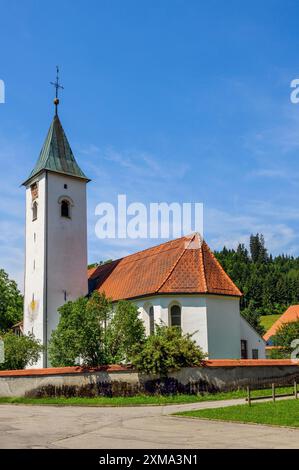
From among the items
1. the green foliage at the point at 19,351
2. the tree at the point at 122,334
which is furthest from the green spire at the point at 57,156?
the tree at the point at 122,334

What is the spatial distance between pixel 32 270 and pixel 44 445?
93.8ft

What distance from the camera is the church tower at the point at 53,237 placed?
38194 mm

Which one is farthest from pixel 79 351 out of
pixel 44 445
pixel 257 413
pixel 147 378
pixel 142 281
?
pixel 44 445

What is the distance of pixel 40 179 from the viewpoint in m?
41.0

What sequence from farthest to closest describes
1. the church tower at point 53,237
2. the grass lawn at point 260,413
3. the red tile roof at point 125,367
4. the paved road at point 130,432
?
1. the church tower at point 53,237
2. the red tile roof at point 125,367
3. the grass lawn at point 260,413
4. the paved road at point 130,432

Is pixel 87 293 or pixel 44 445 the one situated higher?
pixel 87 293

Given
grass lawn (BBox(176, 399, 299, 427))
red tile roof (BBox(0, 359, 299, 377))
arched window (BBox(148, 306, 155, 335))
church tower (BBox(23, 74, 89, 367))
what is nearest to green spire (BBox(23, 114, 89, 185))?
church tower (BBox(23, 74, 89, 367))

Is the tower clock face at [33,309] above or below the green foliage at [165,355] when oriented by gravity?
above

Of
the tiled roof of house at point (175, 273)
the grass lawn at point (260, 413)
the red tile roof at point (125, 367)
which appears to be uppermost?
the tiled roof of house at point (175, 273)

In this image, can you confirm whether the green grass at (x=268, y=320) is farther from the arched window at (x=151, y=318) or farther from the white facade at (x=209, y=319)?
the arched window at (x=151, y=318)

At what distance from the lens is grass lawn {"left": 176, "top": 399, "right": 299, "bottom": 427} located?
15.4m

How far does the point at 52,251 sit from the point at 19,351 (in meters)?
8.06

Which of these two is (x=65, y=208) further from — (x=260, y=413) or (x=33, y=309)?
(x=260, y=413)
